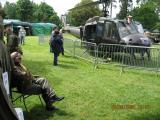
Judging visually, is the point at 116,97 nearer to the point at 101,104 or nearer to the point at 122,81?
the point at 101,104

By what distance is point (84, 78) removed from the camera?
12.6 meters

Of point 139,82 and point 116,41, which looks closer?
point 139,82

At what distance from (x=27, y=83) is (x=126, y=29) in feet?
40.6

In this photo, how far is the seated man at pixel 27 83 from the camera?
7512 millimetres

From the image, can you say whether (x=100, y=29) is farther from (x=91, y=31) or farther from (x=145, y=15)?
(x=145, y=15)

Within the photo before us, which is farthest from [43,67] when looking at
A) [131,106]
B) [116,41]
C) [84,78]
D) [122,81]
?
[131,106]

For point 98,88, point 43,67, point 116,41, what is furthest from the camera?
point 116,41

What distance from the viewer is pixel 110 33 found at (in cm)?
1967

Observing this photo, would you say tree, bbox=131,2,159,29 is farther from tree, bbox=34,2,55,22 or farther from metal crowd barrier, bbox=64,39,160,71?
metal crowd barrier, bbox=64,39,160,71

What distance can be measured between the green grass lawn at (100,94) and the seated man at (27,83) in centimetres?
42

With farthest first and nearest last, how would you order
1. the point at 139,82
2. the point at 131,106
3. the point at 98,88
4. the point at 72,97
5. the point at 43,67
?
the point at 43,67 < the point at 139,82 < the point at 98,88 < the point at 72,97 < the point at 131,106

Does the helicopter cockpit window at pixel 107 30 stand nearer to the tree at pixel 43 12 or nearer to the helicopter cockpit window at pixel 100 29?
the helicopter cockpit window at pixel 100 29

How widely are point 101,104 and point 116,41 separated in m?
10.3
